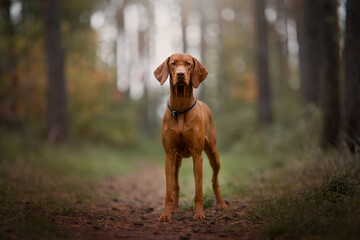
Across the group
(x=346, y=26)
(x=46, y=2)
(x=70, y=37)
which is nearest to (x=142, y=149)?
(x=70, y=37)

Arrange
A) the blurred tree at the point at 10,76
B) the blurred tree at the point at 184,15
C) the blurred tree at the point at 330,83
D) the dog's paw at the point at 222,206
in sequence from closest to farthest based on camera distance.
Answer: the dog's paw at the point at 222,206, the blurred tree at the point at 330,83, the blurred tree at the point at 10,76, the blurred tree at the point at 184,15

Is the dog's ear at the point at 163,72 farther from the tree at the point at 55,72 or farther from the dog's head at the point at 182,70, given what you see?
the tree at the point at 55,72

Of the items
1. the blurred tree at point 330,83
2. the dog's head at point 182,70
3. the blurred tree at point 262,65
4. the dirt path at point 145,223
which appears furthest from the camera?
the blurred tree at point 262,65

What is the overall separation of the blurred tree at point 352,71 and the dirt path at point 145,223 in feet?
10.2

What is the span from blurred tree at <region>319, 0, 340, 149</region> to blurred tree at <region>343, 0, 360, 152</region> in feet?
3.20

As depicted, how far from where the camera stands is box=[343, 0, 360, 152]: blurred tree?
Answer: 6214 millimetres

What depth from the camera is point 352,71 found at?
6.33m

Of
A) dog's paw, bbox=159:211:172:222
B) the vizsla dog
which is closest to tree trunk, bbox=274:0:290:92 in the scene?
the vizsla dog

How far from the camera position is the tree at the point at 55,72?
11.0 m

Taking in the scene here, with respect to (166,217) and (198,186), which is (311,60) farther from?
(166,217)

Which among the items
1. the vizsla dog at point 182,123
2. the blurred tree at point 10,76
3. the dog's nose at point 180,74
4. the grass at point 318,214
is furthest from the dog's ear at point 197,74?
the blurred tree at point 10,76

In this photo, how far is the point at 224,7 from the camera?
82.4 ft

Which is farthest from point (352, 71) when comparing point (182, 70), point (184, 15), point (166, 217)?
point (184, 15)

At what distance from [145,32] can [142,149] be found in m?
13.1
